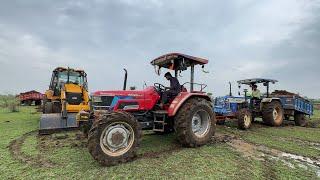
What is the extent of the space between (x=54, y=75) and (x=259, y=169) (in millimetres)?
10228

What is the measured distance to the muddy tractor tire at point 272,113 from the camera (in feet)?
41.0

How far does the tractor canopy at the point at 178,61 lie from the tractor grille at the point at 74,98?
4.94 metres

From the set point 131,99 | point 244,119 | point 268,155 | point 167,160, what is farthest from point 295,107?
point 167,160

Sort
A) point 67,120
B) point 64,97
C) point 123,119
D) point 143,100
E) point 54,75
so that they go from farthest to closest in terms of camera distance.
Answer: point 54,75
point 64,97
point 67,120
point 143,100
point 123,119

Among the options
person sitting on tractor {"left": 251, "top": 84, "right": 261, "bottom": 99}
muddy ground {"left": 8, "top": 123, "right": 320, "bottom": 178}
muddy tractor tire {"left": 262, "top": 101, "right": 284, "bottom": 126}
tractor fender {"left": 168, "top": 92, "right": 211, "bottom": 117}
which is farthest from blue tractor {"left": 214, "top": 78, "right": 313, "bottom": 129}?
tractor fender {"left": 168, "top": 92, "right": 211, "bottom": 117}

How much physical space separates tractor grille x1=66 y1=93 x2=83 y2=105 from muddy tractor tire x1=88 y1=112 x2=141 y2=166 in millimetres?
6083

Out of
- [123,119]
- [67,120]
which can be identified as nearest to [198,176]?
[123,119]

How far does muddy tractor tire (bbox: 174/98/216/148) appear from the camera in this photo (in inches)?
272

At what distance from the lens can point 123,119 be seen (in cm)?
579

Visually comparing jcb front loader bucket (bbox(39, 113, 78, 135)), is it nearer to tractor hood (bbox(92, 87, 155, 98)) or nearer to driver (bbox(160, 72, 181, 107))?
tractor hood (bbox(92, 87, 155, 98))

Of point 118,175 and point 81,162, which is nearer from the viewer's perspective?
point 118,175

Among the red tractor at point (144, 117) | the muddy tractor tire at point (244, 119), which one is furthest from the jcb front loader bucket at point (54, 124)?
the muddy tractor tire at point (244, 119)

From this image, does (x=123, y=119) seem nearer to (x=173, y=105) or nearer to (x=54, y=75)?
(x=173, y=105)

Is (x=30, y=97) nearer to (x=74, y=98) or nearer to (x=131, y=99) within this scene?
(x=74, y=98)
